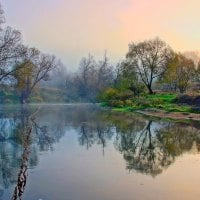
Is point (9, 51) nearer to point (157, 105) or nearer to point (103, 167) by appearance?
point (157, 105)

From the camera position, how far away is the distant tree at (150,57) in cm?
7350

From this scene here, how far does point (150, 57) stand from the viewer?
242 feet

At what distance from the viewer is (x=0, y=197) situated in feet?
33.4

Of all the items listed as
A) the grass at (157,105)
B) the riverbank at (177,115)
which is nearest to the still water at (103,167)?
the riverbank at (177,115)

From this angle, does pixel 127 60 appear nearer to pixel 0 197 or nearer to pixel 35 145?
pixel 35 145

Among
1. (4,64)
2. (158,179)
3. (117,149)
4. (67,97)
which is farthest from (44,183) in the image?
(67,97)

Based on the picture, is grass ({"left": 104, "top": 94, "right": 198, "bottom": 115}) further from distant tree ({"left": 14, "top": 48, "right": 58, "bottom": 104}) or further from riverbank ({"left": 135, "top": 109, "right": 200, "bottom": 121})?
distant tree ({"left": 14, "top": 48, "right": 58, "bottom": 104})

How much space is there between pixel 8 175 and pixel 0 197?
113 inches

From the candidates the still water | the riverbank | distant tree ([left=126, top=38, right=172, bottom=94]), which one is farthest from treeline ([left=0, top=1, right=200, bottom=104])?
the still water

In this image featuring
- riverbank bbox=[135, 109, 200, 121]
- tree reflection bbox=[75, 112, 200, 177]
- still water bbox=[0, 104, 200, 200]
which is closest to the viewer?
still water bbox=[0, 104, 200, 200]

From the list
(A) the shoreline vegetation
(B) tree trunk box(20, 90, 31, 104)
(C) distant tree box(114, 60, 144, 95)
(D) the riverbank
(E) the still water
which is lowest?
(E) the still water

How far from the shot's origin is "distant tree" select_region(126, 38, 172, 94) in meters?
73.5

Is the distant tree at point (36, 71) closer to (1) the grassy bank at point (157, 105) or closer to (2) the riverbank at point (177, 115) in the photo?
(1) the grassy bank at point (157, 105)

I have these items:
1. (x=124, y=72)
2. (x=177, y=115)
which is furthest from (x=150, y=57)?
(x=177, y=115)
